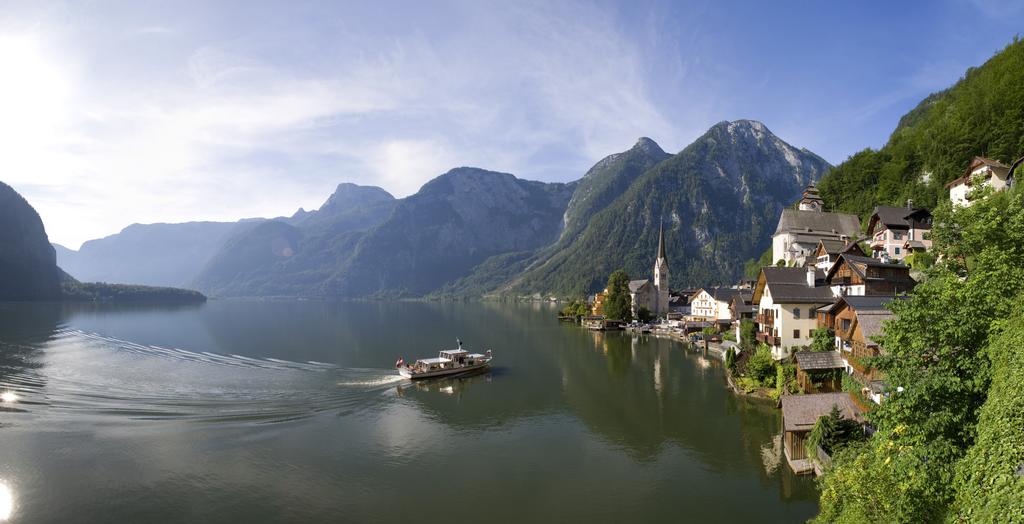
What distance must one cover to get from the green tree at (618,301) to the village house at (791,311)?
56.8m

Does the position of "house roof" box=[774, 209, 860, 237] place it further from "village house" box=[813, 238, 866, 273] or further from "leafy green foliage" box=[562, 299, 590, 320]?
"leafy green foliage" box=[562, 299, 590, 320]

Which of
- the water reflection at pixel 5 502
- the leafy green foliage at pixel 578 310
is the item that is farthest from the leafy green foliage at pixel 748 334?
the leafy green foliage at pixel 578 310

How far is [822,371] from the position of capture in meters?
35.7

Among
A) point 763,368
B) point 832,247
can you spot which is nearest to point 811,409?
point 763,368

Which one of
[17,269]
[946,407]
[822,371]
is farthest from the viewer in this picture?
[17,269]

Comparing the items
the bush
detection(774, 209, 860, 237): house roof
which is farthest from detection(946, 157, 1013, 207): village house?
detection(774, 209, 860, 237): house roof

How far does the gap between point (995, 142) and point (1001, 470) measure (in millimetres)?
72896

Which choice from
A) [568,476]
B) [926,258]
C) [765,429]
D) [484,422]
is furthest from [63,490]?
[926,258]

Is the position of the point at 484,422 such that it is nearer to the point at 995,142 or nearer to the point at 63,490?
the point at 63,490

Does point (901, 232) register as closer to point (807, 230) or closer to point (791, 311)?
point (807, 230)

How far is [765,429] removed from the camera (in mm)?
33562

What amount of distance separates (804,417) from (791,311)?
18.9 meters

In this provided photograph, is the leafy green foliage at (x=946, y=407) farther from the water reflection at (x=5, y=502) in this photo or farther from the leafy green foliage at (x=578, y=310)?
the leafy green foliage at (x=578, y=310)

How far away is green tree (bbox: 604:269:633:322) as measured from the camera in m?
103
